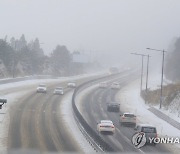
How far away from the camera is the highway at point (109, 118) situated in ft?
136

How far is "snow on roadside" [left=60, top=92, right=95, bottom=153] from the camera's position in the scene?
41.5 m

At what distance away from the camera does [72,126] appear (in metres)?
54.4

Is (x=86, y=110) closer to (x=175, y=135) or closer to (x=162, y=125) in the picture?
(x=162, y=125)

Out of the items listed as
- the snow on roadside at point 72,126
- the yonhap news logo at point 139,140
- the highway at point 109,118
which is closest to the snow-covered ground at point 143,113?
the highway at point 109,118

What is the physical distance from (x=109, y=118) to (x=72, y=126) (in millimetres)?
11850

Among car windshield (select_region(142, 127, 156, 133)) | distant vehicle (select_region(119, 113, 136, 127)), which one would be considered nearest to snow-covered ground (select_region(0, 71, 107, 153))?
car windshield (select_region(142, 127, 156, 133))

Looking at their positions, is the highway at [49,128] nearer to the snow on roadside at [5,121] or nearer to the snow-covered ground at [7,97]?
the snow on roadside at [5,121]

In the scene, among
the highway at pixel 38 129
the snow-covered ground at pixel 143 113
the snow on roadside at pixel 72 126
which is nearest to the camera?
the highway at pixel 38 129

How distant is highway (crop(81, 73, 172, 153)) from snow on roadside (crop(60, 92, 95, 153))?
2085mm

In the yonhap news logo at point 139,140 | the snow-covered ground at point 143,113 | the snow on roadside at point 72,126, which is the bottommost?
the snow-covered ground at point 143,113

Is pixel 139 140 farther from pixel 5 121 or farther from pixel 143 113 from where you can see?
pixel 143 113

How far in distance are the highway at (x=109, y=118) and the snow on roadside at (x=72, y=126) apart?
209 cm

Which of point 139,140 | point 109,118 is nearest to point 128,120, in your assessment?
point 109,118

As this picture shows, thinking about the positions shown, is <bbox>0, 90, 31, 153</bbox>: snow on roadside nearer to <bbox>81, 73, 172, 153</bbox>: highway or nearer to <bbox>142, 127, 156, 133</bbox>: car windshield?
<bbox>81, 73, 172, 153</bbox>: highway
